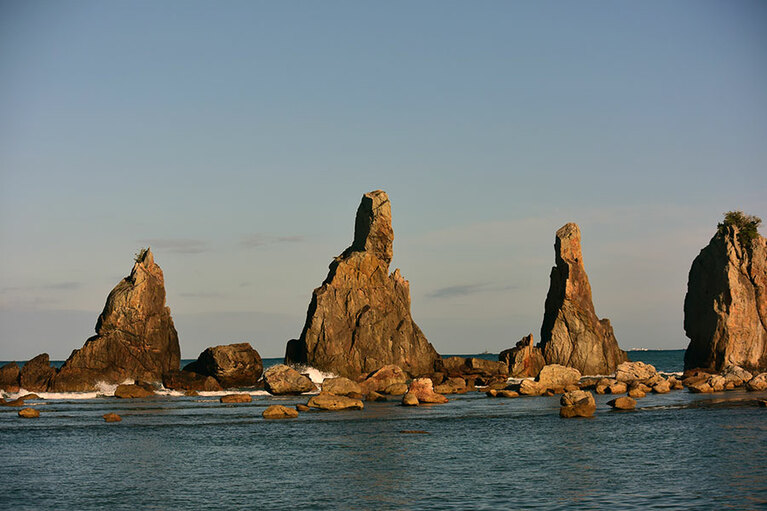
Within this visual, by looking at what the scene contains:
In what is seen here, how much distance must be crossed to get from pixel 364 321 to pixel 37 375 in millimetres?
42334

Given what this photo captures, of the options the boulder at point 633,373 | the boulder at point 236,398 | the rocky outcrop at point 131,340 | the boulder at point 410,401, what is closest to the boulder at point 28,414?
the boulder at point 236,398

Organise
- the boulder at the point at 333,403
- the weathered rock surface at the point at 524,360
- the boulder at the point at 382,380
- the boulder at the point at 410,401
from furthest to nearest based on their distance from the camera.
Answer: the weathered rock surface at the point at 524,360
the boulder at the point at 382,380
the boulder at the point at 410,401
the boulder at the point at 333,403

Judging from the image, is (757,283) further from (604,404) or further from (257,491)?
(257,491)

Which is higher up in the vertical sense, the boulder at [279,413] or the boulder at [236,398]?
the boulder at [236,398]

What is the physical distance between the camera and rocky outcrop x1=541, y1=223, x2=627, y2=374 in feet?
369

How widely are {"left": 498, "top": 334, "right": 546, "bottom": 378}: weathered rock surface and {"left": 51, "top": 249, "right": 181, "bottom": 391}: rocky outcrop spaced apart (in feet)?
144

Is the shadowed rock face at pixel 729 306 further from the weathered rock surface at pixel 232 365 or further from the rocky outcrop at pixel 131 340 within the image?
the rocky outcrop at pixel 131 340

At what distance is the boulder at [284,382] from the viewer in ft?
291

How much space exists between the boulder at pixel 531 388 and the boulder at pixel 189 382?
117 ft

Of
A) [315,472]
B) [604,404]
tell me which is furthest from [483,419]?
[315,472]

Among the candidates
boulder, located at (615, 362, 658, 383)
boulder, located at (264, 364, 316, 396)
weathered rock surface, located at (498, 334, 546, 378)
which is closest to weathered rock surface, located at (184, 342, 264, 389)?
boulder, located at (264, 364, 316, 396)

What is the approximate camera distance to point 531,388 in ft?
282

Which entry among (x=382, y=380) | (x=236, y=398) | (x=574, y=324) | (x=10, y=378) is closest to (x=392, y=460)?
(x=236, y=398)

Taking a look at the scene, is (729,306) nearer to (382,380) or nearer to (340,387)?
(382,380)
